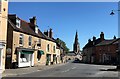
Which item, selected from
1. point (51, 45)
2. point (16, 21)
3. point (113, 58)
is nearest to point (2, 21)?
point (16, 21)

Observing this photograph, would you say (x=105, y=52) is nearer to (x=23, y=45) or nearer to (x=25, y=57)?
(x=25, y=57)

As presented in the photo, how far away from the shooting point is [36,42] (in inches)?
1865

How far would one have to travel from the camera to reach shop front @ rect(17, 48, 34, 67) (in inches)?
1534

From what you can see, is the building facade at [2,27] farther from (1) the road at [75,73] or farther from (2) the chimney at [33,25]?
(2) the chimney at [33,25]

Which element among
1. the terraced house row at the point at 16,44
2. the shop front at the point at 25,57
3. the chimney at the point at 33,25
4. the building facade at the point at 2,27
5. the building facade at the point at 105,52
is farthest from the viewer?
the building facade at the point at 105,52

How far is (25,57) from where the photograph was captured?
42.2 metres

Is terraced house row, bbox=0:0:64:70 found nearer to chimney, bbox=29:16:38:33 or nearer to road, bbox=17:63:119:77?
chimney, bbox=29:16:38:33

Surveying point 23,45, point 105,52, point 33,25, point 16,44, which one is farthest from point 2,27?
point 105,52

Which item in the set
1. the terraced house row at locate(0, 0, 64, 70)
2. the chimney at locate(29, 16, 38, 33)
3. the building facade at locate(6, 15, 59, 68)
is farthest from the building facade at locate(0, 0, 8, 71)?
the chimney at locate(29, 16, 38, 33)

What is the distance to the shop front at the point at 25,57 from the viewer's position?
39.0 meters

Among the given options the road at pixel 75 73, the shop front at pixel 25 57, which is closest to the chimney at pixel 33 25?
the shop front at pixel 25 57

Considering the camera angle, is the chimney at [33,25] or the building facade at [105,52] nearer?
the chimney at [33,25]

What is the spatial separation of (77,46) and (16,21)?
158 metres

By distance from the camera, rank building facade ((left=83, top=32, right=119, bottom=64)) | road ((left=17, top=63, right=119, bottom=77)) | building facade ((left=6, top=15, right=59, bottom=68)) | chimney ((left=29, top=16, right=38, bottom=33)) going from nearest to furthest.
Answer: road ((left=17, top=63, right=119, bottom=77)), building facade ((left=6, top=15, right=59, bottom=68)), chimney ((left=29, top=16, right=38, bottom=33)), building facade ((left=83, top=32, right=119, bottom=64))
